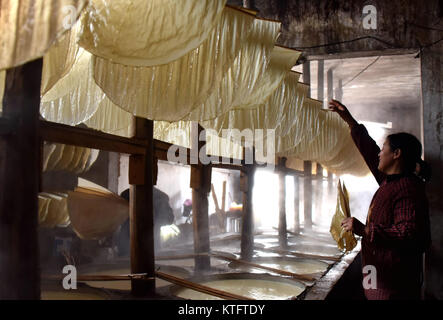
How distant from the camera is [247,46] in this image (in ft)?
7.80

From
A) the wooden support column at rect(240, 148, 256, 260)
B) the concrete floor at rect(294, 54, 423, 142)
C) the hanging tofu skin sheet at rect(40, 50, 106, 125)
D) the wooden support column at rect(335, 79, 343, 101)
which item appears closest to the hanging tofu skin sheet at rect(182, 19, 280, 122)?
the hanging tofu skin sheet at rect(40, 50, 106, 125)

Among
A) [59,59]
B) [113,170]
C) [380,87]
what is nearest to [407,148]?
[59,59]

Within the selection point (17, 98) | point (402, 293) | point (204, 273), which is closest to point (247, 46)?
point (17, 98)

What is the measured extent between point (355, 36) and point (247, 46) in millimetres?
3021

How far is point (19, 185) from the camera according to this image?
146 centimetres

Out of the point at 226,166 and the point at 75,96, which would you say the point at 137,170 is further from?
the point at 226,166

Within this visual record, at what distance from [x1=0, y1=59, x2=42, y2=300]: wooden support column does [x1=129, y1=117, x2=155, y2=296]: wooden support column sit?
1.48 meters

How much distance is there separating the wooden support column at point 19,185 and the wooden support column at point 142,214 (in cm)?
148

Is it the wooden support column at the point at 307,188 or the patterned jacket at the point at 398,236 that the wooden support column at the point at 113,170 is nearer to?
the wooden support column at the point at 307,188

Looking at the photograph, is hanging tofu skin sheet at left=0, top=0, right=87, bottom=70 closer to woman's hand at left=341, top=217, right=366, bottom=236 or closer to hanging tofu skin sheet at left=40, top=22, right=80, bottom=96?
hanging tofu skin sheet at left=40, top=22, right=80, bottom=96

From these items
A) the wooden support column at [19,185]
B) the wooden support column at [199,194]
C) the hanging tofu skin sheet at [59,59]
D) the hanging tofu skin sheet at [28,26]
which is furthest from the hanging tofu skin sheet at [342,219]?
the hanging tofu skin sheet at [28,26]

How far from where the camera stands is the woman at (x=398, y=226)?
2.29 m

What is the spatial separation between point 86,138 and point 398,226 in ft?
6.15

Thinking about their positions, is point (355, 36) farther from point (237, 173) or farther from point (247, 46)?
point (237, 173)
